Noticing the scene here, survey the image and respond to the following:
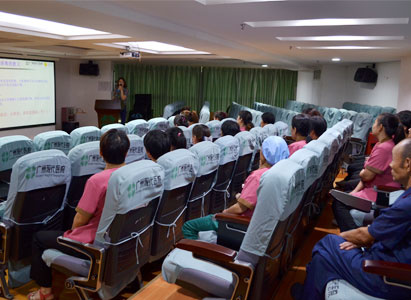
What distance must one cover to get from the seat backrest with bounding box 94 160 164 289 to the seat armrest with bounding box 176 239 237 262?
33cm

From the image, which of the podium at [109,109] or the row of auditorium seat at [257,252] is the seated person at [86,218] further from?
the podium at [109,109]

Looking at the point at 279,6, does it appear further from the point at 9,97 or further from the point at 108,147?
the point at 9,97

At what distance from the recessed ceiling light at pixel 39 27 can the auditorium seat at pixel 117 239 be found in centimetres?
406

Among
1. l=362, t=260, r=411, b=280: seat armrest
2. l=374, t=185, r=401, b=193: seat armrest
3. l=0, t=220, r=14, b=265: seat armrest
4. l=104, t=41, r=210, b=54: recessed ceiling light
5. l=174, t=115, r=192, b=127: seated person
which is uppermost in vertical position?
l=104, t=41, r=210, b=54: recessed ceiling light

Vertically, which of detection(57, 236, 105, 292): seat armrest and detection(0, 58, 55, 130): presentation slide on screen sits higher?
detection(0, 58, 55, 130): presentation slide on screen

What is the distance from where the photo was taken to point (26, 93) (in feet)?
32.7

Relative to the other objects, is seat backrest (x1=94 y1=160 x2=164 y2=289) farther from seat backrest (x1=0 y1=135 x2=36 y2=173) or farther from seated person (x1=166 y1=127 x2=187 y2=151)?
seat backrest (x1=0 y1=135 x2=36 y2=173)

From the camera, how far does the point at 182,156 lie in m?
2.62

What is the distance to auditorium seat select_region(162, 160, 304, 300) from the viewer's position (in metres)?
1.85

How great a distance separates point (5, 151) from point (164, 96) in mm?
11527

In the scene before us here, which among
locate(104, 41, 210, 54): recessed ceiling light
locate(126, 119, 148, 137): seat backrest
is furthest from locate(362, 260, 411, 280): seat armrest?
locate(104, 41, 210, 54): recessed ceiling light

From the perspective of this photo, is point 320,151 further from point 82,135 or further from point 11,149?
point 82,135

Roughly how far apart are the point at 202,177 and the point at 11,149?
1.66 m

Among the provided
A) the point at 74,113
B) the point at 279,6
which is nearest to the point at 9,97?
the point at 74,113
